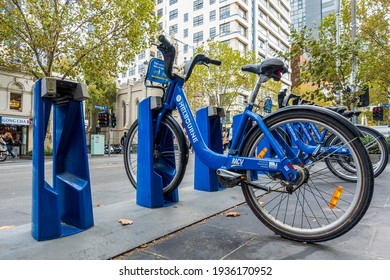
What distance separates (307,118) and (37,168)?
6.95 feet

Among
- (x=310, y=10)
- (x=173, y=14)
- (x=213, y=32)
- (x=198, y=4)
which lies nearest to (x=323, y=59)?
(x=213, y=32)

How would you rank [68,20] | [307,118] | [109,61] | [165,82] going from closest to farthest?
[307,118] → [165,82] → [68,20] → [109,61]

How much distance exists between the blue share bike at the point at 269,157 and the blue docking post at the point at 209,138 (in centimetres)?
85

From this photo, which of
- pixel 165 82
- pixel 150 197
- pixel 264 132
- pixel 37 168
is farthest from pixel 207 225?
pixel 165 82

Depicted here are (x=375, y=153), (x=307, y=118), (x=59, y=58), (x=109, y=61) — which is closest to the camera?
(x=307, y=118)

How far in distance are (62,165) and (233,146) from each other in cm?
160

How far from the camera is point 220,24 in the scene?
37938 millimetres

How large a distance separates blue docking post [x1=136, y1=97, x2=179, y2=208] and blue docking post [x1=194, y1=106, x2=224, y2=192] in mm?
957

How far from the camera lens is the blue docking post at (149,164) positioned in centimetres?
319

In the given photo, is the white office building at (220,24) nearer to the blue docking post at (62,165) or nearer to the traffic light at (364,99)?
the traffic light at (364,99)


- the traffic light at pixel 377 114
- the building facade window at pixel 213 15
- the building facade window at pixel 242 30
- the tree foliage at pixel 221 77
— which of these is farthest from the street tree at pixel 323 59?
the building facade window at pixel 213 15

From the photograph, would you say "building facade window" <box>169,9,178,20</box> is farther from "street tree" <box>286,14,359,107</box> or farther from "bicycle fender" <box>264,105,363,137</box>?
"bicycle fender" <box>264,105,363,137</box>

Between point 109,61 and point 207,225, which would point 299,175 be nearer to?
point 207,225
